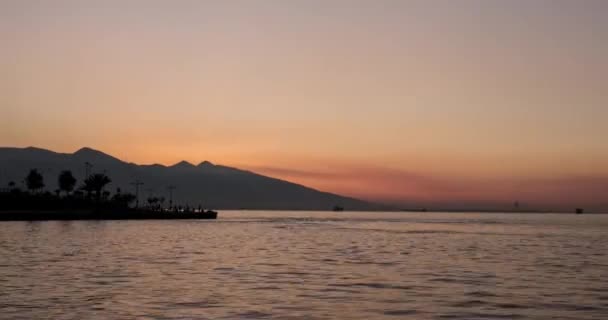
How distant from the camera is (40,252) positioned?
A: 6819 cm

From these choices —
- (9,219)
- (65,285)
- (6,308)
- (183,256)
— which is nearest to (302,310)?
(6,308)

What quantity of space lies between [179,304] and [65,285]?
407 inches

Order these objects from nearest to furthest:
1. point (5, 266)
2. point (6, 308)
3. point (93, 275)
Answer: point (6, 308)
point (93, 275)
point (5, 266)

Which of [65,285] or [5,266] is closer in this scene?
[65,285]

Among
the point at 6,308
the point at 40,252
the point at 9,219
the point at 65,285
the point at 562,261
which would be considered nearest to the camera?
the point at 6,308

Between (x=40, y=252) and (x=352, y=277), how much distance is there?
35.2 metres

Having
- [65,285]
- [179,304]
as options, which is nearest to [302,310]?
[179,304]

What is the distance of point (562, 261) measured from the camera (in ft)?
210

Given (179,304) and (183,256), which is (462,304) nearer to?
(179,304)

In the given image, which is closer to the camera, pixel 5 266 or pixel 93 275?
pixel 93 275

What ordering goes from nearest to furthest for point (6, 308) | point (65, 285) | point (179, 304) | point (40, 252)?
point (6, 308) < point (179, 304) < point (65, 285) < point (40, 252)

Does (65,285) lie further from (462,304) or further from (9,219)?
(9,219)

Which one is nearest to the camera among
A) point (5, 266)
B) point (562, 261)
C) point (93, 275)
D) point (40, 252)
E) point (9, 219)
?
point (93, 275)

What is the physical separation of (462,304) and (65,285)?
2163 centimetres
